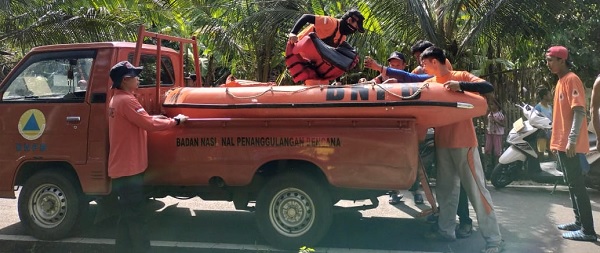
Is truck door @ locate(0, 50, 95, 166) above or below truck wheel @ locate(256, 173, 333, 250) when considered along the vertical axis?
above

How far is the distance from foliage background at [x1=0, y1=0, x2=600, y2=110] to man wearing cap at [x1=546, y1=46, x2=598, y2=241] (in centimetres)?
263

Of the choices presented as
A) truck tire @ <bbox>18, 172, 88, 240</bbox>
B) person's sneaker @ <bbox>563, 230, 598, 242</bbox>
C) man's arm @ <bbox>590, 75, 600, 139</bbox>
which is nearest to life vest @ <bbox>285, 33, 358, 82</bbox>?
man's arm @ <bbox>590, 75, 600, 139</bbox>

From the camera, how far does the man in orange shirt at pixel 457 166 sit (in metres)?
4.70

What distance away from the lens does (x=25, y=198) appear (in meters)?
5.20

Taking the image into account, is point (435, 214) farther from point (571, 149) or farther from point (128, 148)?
point (128, 148)

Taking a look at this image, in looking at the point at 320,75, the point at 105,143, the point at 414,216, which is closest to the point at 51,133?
the point at 105,143

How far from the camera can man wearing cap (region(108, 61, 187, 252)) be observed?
4488 mm

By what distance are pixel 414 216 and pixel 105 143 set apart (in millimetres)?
3545

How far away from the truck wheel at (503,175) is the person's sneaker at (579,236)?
8.49ft

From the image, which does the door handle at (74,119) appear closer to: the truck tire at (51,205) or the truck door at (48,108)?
the truck door at (48,108)

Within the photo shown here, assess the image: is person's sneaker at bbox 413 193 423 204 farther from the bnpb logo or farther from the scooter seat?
the bnpb logo

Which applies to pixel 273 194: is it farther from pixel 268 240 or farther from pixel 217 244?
pixel 217 244

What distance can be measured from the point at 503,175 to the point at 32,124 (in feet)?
20.7

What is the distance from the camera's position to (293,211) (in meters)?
4.85
